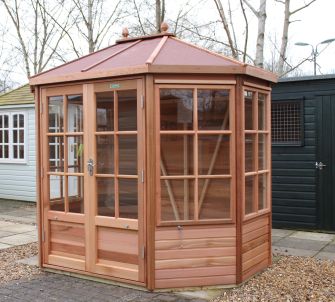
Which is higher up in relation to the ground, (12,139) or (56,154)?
(12,139)

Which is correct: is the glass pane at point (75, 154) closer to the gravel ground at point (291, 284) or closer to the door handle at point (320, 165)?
the gravel ground at point (291, 284)

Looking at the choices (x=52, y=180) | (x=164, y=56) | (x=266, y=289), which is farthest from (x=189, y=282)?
(x=164, y=56)

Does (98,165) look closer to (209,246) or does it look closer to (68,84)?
(68,84)

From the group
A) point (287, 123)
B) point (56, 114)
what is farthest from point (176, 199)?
point (287, 123)

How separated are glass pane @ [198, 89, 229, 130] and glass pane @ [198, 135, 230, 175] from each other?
117 millimetres

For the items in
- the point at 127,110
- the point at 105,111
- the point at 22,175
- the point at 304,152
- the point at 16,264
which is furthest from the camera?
the point at 22,175

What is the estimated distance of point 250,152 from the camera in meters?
5.21

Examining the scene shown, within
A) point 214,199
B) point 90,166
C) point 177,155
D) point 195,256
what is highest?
point 177,155

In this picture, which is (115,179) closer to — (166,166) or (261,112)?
(166,166)

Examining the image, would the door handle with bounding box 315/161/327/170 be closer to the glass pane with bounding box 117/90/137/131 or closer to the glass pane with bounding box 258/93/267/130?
the glass pane with bounding box 258/93/267/130

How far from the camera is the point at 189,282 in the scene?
4.88m

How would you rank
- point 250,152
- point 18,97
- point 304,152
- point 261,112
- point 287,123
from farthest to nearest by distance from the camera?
point 18,97 → point 287,123 → point 304,152 → point 261,112 → point 250,152

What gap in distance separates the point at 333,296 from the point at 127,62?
325 cm

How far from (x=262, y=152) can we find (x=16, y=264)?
3.47 m
